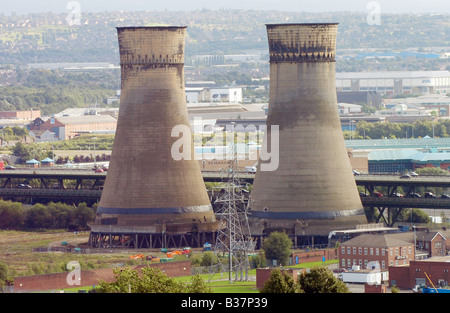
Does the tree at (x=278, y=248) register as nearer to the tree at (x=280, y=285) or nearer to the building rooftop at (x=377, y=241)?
the building rooftop at (x=377, y=241)

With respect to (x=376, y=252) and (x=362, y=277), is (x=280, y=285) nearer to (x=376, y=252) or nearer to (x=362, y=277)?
(x=362, y=277)

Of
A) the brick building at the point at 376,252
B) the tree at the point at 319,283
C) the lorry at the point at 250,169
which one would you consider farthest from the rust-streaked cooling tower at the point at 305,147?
the tree at the point at 319,283

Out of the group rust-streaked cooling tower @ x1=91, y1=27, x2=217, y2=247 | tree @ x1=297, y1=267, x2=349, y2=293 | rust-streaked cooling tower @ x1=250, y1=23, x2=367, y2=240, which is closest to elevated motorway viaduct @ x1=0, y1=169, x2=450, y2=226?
rust-streaked cooling tower @ x1=250, y1=23, x2=367, y2=240

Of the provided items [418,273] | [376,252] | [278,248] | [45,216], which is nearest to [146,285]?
[418,273]
